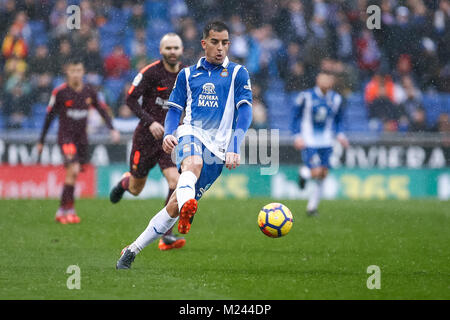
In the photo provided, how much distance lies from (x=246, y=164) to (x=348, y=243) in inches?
263

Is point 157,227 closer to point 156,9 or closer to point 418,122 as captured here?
point 418,122

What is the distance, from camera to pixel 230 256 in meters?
8.55

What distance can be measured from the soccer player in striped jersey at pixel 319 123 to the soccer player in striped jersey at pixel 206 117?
6.37 meters

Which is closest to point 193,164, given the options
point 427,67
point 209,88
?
point 209,88

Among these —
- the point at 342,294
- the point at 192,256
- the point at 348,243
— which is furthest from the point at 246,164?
the point at 342,294

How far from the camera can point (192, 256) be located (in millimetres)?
8484

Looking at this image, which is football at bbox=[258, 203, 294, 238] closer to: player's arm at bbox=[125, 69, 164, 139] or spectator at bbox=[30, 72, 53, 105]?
player's arm at bbox=[125, 69, 164, 139]

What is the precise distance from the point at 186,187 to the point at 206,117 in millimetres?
867

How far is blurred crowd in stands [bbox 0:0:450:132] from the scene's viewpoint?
17.5 m

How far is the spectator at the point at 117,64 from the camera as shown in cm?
1812

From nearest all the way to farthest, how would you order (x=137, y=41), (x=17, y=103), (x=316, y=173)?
(x=316, y=173)
(x=17, y=103)
(x=137, y=41)

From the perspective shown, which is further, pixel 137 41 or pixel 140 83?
pixel 137 41

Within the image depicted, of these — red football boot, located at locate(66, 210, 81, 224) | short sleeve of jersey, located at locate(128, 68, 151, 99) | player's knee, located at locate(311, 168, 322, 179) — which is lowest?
red football boot, located at locate(66, 210, 81, 224)

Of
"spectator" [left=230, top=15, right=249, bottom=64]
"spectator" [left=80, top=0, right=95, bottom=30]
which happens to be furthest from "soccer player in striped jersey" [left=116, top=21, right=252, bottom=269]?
"spectator" [left=80, top=0, right=95, bottom=30]
